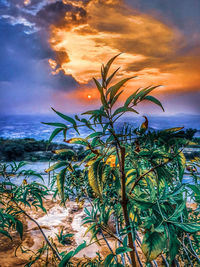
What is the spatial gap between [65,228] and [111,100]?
224 centimetres

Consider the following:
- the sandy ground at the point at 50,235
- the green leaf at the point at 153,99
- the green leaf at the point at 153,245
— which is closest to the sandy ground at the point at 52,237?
the sandy ground at the point at 50,235

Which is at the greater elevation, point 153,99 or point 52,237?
point 153,99

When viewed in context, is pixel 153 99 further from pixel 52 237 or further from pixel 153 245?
pixel 52 237

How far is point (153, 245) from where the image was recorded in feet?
1.03

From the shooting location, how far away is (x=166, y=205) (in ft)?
1.52

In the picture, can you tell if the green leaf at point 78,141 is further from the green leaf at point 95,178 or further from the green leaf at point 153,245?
the green leaf at point 153,245

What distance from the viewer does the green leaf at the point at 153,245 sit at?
30 centimetres

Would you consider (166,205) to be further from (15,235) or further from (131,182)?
(15,235)

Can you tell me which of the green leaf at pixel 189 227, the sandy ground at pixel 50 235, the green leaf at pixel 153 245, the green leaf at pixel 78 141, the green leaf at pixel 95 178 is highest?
the green leaf at pixel 78 141

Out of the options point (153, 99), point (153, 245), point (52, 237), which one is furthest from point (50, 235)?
point (153, 99)

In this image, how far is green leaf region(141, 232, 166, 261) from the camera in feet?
0.99

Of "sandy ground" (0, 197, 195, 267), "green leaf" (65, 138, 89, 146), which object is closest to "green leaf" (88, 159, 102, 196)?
"green leaf" (65, 138, 89, 146)

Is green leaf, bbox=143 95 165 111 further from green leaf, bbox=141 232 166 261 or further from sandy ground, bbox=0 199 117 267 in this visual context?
sandy ground, bbox=0 199 117 267

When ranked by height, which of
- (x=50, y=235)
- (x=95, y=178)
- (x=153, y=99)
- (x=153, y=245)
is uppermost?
(x=153, y=99)
